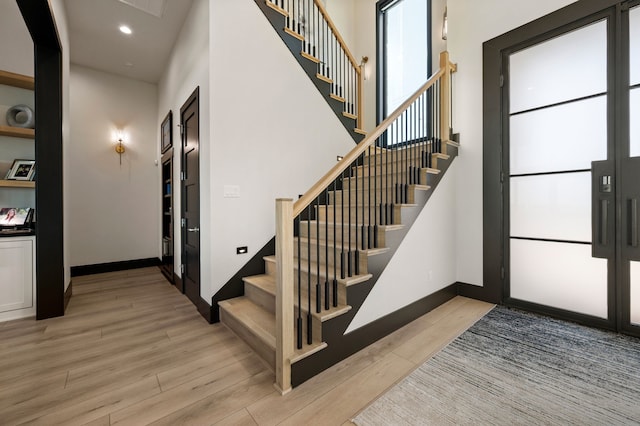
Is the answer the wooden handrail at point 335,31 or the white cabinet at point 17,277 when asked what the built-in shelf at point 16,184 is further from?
the wooden handrail at point 335,31

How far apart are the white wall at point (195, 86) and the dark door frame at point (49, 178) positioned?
1.24m

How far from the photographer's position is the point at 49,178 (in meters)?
2.88

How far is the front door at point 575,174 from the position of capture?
2.45 meters

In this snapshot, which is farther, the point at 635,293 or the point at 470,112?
the point at 470,112

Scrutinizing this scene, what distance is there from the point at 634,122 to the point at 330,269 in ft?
Answer: 9.91

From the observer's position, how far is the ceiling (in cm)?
333

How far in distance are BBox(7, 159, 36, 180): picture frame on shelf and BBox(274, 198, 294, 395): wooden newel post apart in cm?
350

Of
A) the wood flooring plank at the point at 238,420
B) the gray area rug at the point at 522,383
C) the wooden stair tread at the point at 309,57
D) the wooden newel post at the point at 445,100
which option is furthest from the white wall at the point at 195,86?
the wooden newel post at the point at 445,100

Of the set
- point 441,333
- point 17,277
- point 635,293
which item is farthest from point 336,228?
point 17,277

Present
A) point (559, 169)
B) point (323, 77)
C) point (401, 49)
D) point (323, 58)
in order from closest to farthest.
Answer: point (559, 169)
point (323, 77)
point (323, 58)
point (401, 49)

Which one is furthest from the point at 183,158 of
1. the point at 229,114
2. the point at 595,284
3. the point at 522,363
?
the point at 595,284

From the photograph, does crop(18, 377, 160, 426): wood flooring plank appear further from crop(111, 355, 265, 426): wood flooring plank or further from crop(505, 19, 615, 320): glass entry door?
crop(505, 19, 615, 320): glass entry door

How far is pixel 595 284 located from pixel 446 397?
2.16 meters

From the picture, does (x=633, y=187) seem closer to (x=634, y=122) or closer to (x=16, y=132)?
(x=634, y=122)
